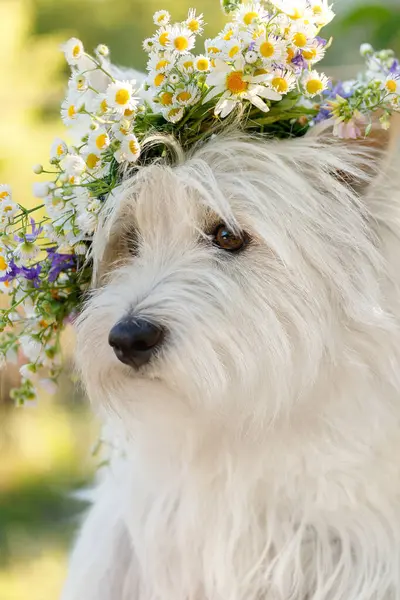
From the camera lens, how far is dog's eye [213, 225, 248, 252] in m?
1.33

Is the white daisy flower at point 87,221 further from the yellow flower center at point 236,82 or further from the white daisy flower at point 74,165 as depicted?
the yellow flower center at point 236,82

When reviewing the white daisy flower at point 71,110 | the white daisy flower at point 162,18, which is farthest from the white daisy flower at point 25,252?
the white daisy flower at point 162,18

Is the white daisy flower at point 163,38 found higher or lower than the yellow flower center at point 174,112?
higher

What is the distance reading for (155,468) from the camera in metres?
1.45

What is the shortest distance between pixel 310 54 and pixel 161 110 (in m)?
0.26

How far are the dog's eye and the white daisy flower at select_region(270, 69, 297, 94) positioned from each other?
232mm

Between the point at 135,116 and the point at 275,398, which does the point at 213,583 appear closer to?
the point at 275,398

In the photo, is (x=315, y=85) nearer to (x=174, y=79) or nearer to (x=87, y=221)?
(x=174, y=79)

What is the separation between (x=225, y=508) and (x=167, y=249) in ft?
1.46

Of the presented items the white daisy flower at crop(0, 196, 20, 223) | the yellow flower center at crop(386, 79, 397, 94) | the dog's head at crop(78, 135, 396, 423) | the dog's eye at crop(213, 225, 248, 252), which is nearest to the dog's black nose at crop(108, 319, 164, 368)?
the dog's head at crop(78, 135, 396, 423)

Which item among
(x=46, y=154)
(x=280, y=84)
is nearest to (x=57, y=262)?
(x=280, y=84)

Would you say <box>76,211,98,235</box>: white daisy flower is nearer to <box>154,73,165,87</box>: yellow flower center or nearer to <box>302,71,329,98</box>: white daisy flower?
<box>154,73,165,87</box>: yellow flower center

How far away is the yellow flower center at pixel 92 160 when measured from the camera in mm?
1358

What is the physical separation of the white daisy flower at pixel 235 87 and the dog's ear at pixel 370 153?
0.42ft
